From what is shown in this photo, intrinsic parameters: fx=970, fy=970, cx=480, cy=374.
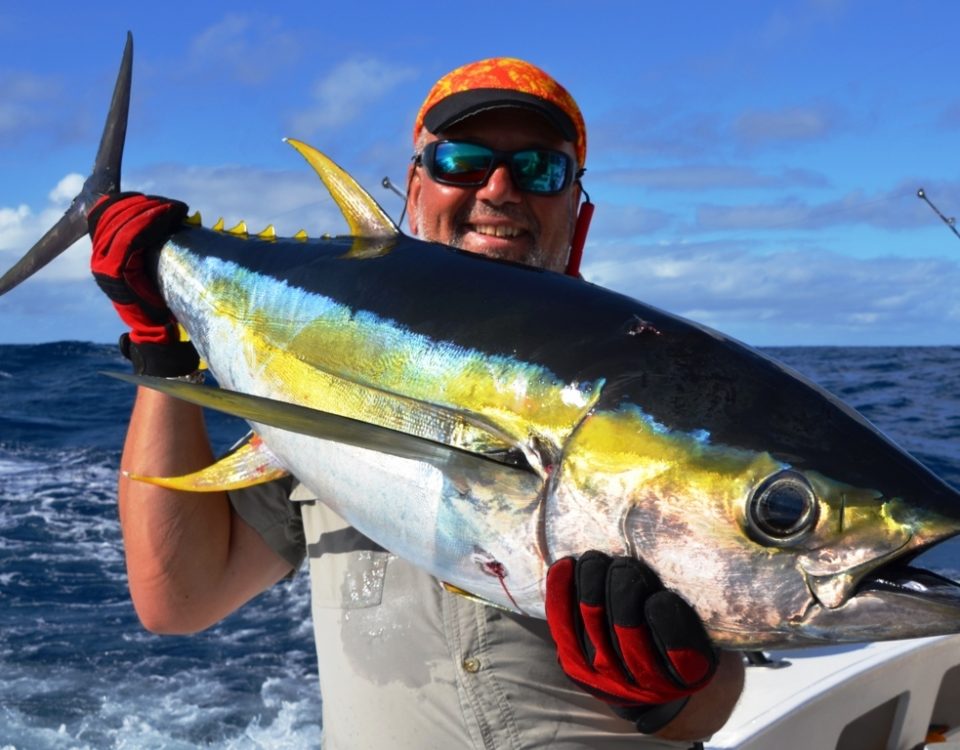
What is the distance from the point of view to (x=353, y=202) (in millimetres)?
2135

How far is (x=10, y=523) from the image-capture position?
28.2ft

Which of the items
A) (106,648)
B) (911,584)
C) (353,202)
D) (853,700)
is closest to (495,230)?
(353,202)

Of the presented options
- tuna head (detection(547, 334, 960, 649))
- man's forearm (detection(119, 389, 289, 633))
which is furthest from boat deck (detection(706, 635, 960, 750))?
tuna head (detection(547, 334, 960, 649))

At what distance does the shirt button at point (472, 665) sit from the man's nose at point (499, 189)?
3.98 ft

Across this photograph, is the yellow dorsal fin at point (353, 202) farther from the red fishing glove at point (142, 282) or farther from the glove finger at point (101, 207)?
the glove finger at point (101, 207)

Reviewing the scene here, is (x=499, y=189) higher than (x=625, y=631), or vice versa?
(x=499, y=189)

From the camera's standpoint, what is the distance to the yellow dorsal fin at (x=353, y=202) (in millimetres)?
2080

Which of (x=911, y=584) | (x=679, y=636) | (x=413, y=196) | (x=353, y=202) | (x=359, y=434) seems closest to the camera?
(x=911, y=584)

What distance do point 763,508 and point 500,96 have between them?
1685 mm

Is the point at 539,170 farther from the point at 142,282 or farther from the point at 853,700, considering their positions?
the point at 853,700

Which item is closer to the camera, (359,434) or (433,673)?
(359,434)

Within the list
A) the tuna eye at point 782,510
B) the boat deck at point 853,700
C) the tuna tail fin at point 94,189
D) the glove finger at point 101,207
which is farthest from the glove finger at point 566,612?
the tuna tail fin at point 94,189

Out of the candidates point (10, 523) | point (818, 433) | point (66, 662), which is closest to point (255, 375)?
point (818, 433)

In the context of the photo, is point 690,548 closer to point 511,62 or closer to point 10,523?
point 511,62
